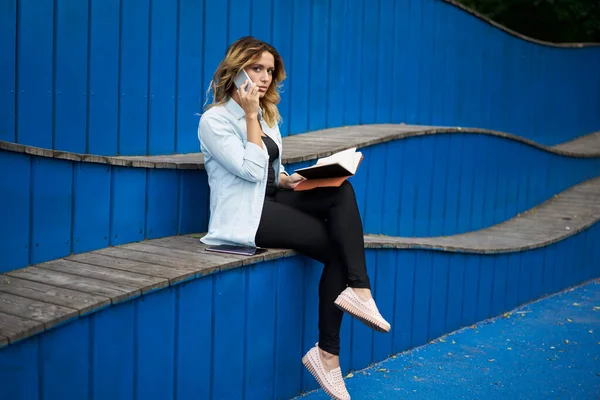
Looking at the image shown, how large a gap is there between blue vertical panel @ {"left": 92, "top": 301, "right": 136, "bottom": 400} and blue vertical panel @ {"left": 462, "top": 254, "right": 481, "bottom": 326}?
2.63 m

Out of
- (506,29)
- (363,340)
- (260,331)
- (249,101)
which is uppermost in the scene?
(506,29)

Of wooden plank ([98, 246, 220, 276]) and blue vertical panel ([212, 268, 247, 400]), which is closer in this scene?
wooden plank ([98, 246, 220, 276])

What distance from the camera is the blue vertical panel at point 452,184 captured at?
18.2 ft

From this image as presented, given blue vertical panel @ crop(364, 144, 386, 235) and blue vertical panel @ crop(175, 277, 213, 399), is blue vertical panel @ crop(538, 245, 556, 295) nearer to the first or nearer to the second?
blue vertical panel @ crop(364, 144, 386, 235)

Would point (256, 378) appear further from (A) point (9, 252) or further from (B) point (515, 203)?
(B) point (515, 203)

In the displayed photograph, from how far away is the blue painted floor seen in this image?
153 inches

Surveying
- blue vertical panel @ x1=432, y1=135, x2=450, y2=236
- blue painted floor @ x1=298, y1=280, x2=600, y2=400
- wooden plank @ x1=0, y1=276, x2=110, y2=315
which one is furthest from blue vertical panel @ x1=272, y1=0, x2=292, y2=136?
wooden plank @ x1=0, y1=276, x2=110, y2=315

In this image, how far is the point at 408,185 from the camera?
17.1 feet

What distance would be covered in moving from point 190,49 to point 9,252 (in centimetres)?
173

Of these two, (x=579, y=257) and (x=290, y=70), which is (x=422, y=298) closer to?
(x=290, y=70)

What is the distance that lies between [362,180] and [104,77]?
1.60 m

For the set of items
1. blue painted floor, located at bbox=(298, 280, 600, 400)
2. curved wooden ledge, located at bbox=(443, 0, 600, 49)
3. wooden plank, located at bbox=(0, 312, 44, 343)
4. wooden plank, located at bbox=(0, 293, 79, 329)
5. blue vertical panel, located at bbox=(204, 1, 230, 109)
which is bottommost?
blue painted floor, located at bbox=(298, 280, 600, 400)

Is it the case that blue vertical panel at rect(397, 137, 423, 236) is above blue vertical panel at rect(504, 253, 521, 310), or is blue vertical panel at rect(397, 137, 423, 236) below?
above

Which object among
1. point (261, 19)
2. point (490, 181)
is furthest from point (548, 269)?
point (261, 19)
